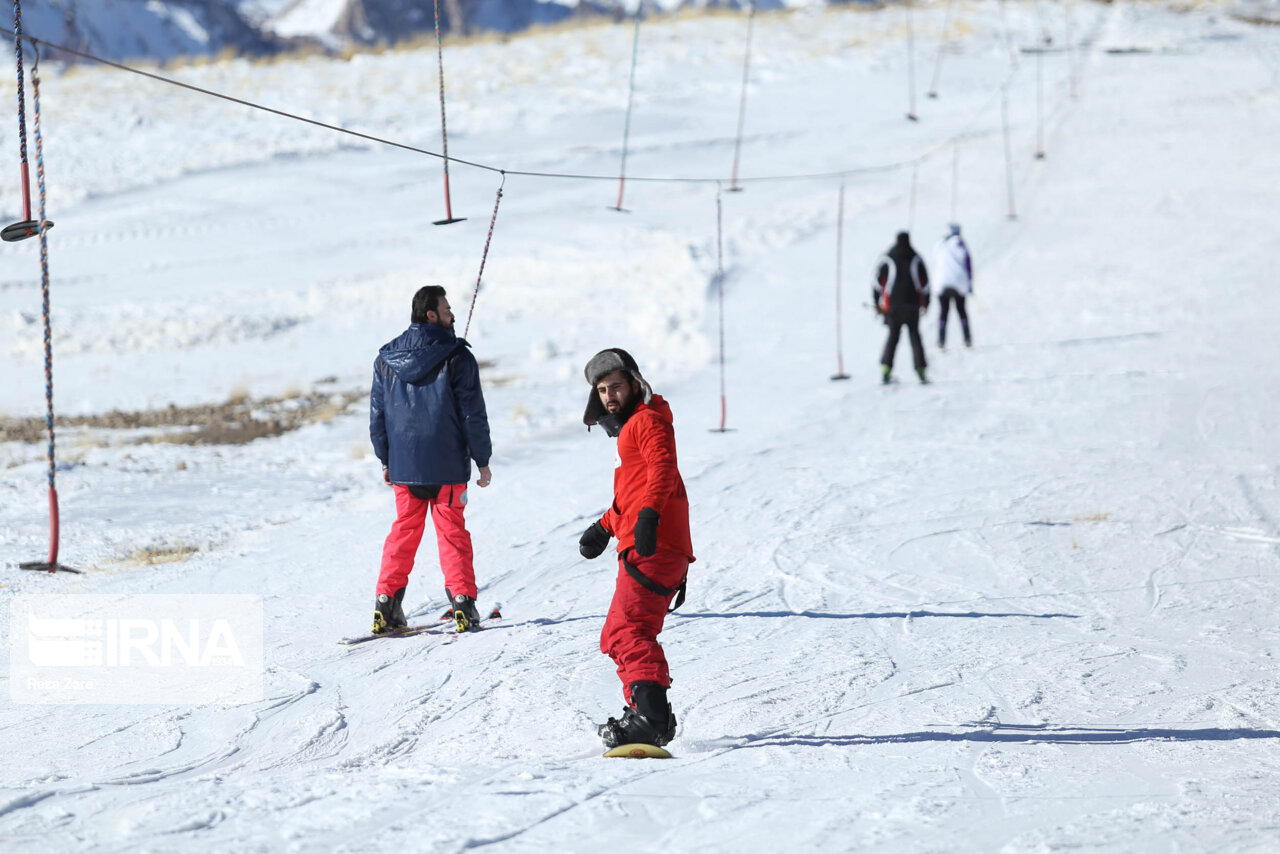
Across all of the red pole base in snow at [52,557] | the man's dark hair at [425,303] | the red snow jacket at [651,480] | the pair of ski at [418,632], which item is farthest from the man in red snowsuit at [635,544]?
the red pole base in snow at [52,557]

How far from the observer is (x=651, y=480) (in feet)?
14.2

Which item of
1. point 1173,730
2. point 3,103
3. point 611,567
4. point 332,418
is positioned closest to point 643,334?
point 332,418

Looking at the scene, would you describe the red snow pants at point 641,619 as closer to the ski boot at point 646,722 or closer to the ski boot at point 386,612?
the ski boot at point 646,722

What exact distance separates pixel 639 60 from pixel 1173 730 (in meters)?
29.8

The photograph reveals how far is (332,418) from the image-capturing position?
13281mm

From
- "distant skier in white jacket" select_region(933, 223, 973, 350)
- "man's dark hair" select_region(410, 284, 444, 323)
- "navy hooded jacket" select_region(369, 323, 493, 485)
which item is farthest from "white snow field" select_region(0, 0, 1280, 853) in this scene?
"man's dark hair" select_region(410, 284, 444, 323)

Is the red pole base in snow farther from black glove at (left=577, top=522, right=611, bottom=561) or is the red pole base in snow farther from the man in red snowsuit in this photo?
the man in red snowsuit

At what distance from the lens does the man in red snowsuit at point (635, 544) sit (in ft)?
14.4

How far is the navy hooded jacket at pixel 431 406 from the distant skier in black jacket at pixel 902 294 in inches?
323

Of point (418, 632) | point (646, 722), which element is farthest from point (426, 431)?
point (646, 722)

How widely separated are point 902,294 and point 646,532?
9.59m

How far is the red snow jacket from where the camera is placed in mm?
4336

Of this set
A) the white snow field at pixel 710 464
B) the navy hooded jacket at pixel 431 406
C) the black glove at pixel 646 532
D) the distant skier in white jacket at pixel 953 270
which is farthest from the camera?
the distant skier in white jacket at pixel 953 270

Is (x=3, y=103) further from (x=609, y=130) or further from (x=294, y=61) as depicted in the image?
(x=609, y=130)
